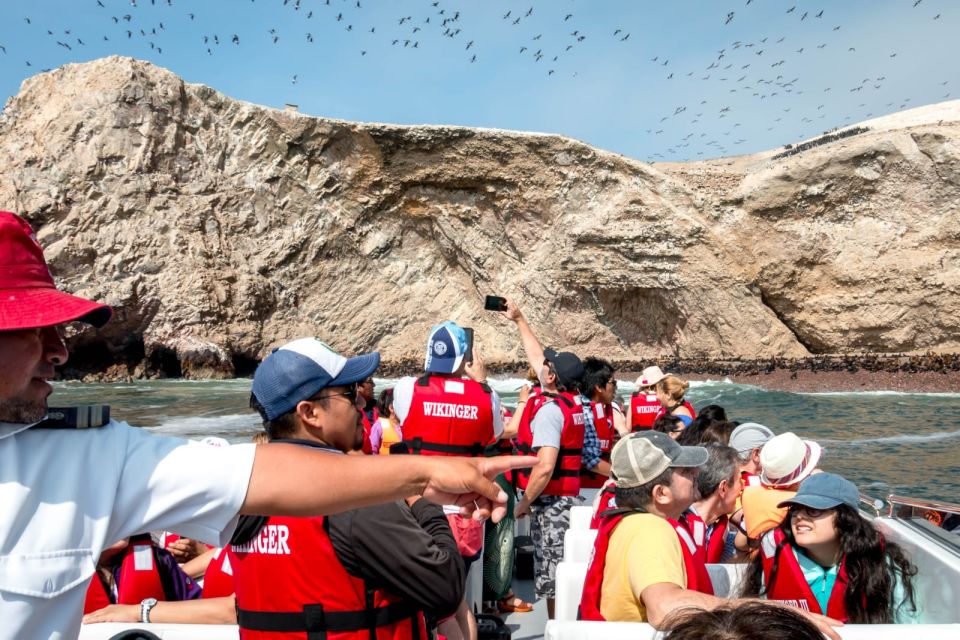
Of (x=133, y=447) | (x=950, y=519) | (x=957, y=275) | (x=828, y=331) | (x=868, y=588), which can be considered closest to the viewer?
(x=133, y=447)

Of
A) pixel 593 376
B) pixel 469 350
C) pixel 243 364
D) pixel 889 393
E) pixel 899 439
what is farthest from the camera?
pixel 243 364

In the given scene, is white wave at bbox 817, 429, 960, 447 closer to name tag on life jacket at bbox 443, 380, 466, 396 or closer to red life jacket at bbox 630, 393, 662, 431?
red life jacket at bbox 630, 393, 662, 431

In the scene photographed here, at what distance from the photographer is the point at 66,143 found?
95.5 feet

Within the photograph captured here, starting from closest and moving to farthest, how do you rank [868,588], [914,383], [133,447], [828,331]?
[133,447], [868,588], [914,383], [828,331]

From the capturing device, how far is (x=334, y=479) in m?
1.18

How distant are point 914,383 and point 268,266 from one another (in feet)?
82.7

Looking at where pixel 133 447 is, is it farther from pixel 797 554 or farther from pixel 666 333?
pixel 666 333

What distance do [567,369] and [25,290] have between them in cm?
374

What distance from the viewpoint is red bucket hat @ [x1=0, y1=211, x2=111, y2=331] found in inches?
43.4

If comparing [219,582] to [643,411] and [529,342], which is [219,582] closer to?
[529,342]

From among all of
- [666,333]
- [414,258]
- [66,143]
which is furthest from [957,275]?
[66,143]

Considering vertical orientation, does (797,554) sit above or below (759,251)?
below

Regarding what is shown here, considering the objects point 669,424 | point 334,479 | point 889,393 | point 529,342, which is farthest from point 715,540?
point 889,393

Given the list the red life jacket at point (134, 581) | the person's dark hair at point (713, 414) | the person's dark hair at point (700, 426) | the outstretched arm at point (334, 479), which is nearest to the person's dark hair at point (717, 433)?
the person's dark hair at point (700, 426)
